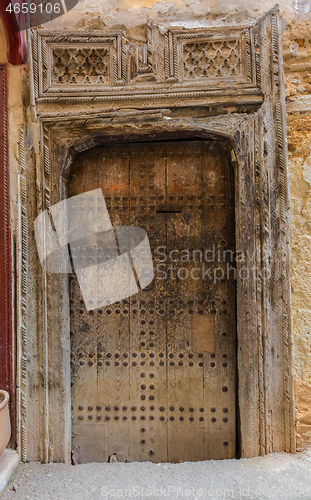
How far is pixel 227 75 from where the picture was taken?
71.7 inches

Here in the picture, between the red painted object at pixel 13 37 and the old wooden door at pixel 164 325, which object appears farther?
the old wooden door at pixel 164 325

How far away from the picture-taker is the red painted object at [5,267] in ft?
5.95

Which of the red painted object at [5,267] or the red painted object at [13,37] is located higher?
the red painted object at [13,37]

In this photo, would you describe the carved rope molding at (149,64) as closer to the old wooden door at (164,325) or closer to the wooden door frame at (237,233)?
the wooden door frame at (237,233)

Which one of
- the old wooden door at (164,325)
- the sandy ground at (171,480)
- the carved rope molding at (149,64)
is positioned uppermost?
the carved rope molding at (149,64)

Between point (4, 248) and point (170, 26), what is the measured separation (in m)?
1.78

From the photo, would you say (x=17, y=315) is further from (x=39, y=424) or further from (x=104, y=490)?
(x=104, y=490)

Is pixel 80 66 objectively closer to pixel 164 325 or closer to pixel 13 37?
pixel 13 37

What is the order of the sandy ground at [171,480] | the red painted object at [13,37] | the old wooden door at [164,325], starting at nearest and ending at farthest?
the sandy ground at [171,480], the red painted object at [13,37], the old wooden door at [164,325]

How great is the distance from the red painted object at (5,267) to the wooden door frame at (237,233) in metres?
0.08

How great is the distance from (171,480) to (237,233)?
4.99 feet

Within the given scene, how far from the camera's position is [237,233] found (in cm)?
187

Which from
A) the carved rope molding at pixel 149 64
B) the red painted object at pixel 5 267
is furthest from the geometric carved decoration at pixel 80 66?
the red painted object at pixel 5 267

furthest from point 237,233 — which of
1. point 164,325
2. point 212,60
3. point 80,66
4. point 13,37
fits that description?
point 13,37
